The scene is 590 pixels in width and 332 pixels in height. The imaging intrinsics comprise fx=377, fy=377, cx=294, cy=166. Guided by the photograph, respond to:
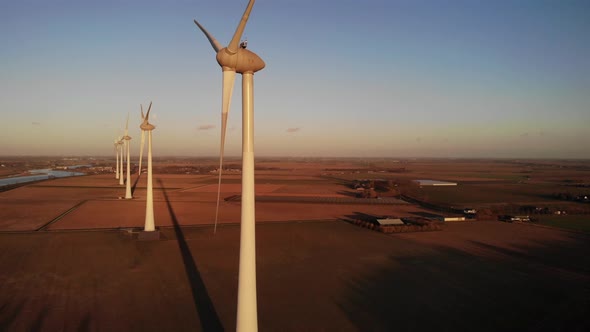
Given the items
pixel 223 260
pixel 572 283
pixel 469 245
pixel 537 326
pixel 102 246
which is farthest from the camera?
pixel 469 245

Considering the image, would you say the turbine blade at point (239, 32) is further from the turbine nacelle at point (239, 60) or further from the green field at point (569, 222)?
the green field at point (569, 222)

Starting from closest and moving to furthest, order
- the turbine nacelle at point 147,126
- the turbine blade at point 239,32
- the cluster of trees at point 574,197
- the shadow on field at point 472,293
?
the turbine blade at point 239,32 < the shadow on field at point 472,293 < the turbine nacelle at point 147,126 < the cluster of trees at point 574,197

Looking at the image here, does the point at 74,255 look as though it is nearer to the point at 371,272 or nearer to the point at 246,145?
the point at 371,272

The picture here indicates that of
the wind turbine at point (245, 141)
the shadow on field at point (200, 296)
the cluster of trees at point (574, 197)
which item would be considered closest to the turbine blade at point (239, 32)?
the wind turbine at point (245, 141)

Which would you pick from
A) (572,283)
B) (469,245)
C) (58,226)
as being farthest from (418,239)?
(58,226)

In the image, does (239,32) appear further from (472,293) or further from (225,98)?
(472,293)

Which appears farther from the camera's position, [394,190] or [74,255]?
[394,190]
